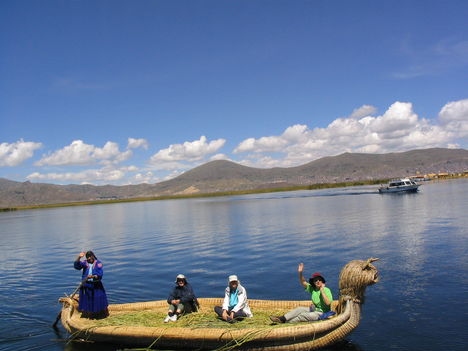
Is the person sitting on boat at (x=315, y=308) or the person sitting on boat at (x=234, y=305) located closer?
the person sitting on boat at (x=315, y=308)

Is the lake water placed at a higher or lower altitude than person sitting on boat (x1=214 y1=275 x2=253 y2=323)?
lower

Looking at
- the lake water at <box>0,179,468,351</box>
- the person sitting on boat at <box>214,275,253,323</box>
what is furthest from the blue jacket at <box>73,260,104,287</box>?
the person sitting on boat at <box>214,275,253,323</box>

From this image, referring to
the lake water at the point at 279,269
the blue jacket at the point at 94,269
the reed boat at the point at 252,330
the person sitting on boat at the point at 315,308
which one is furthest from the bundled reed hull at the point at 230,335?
the blue jacket at the point at 94,269

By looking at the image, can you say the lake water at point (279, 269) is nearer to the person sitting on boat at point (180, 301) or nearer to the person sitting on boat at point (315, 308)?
the person sitting on boat at point (315, 308)

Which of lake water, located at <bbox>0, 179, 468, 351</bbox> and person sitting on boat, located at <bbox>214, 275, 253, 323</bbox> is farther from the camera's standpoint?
lake water, located at <bbox>0, 179, 468, 351</bbox>

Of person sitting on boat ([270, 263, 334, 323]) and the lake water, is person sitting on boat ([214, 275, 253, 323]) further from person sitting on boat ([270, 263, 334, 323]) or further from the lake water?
the lake water

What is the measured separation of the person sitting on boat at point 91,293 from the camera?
12.3m

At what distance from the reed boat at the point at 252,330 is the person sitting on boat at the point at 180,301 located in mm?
253

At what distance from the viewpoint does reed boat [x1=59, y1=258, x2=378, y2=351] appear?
9.80 metres

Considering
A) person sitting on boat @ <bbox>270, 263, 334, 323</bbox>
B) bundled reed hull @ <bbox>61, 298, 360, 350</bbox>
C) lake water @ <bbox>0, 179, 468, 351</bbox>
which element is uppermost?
person sitting on boat @ <bbox>270, 263, 334, 323</bbox>

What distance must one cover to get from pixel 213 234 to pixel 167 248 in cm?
728

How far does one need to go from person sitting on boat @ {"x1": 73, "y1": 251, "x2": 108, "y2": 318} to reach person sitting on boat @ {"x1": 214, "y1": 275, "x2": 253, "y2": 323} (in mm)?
3823

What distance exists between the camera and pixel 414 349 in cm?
1018

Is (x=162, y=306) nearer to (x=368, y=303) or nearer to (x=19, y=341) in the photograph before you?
(x=19, y=341)
